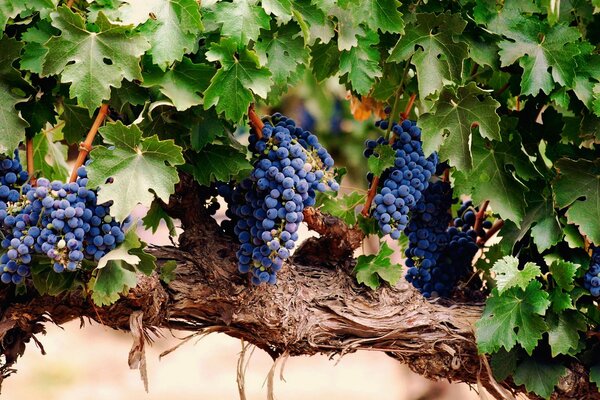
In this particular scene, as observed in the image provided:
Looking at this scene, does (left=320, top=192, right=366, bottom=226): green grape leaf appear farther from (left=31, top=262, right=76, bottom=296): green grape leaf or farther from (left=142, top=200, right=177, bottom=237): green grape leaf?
(left=31, top=262, right=76, bottom=296): green grape leaf

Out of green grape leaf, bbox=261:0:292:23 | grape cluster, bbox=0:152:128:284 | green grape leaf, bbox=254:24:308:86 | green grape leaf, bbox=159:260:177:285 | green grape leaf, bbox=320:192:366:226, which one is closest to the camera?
grape cluster, bbox=0:152:128:284

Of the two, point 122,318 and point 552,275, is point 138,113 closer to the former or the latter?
point 122,318

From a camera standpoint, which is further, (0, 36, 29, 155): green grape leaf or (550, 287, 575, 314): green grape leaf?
(550, 287, 575, 314): green grape leaf

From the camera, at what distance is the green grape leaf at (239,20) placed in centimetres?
173

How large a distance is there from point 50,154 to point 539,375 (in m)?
1.46

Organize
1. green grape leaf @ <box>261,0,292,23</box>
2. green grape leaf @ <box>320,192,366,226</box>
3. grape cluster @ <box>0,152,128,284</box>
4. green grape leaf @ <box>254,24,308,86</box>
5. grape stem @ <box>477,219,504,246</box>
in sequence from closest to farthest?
grape cluster @ <box>0,152,128,284</box>, green grape leaf @ <box>261,0,292,23</box>, green grape leaf @ <box>254,24,308,86</box>, green grape leaf @ <box>320,192,366,226</box>, grape stem @ <box>477,219,504,246</box>

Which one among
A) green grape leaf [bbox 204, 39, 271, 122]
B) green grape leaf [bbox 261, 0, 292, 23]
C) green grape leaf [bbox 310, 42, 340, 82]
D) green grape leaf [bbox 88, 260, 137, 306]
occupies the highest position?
green grape leaf [bbox 261, 0, 292, 23]

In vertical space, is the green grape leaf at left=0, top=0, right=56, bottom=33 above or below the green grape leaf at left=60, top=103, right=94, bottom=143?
above

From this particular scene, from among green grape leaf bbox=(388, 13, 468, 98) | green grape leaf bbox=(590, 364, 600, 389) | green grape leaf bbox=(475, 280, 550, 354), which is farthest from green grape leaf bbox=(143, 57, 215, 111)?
green grape leaf bbox=(590, 364, 600, 389)

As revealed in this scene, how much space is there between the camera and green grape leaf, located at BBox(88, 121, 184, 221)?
1.65 meters

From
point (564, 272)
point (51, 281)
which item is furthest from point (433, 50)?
point (51, 281)

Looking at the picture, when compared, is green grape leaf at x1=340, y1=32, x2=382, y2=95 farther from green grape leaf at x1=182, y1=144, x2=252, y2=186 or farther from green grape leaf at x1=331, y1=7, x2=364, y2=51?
green grape leaf at x1=182, y1=144, x2=252, y2=186

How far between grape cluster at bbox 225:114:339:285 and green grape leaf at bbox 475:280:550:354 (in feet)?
1.76

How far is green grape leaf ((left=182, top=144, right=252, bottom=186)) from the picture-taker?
1873 mm
